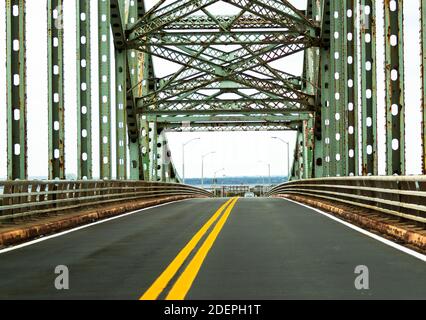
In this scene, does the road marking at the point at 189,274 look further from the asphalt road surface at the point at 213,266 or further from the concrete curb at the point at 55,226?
the concrete curb at the point at 55,226

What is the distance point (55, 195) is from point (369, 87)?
9.79 m

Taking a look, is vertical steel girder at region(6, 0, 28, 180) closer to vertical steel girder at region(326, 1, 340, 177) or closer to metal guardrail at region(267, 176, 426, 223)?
metal guardrail at region(267, 176, 426, 223)

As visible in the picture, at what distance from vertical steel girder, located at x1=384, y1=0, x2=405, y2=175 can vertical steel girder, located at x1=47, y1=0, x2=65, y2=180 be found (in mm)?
10823

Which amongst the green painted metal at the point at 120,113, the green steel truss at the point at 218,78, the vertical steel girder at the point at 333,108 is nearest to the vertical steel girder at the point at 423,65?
the green steel truss at the point at 218,78

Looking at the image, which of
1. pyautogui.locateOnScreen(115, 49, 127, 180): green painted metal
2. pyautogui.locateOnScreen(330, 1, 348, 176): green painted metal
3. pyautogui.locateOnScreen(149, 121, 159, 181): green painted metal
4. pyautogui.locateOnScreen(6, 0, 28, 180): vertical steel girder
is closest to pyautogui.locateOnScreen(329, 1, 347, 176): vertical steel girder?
pyautogui.locateOnScreen(330, 1, 348, 176): green painted metal

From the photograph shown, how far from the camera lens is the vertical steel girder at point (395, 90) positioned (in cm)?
1673

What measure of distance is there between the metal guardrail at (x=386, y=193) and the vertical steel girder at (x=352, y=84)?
47.1 inches

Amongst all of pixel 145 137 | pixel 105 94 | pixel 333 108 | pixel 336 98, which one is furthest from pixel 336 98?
pixel 145 137

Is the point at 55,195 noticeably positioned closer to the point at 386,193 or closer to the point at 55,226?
the point at 55,226

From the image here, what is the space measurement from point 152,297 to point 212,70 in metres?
36.9

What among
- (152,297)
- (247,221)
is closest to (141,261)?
(152,297)

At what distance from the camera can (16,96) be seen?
60.5 feet

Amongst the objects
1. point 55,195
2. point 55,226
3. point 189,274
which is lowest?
point 189,274

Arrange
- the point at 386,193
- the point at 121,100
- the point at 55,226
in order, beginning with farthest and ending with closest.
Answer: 1. the point at 121,100
2. the point at 55,226
3. the point at 386,193
